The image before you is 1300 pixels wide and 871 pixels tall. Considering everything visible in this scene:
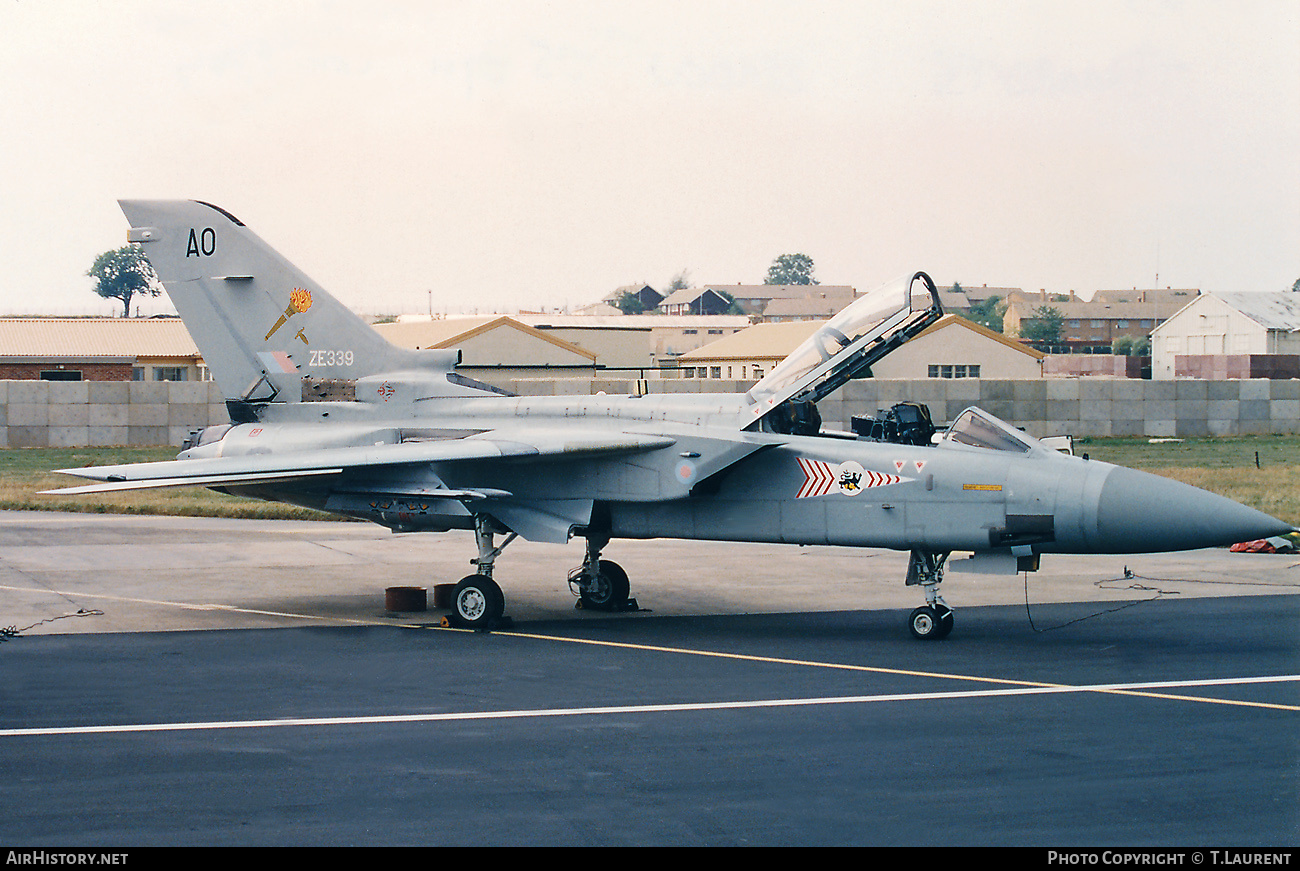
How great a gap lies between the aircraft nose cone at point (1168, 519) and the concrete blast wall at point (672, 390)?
2092 centimetres

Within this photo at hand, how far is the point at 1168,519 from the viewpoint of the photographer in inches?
496

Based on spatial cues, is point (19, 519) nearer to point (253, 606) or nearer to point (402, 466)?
point (253, 606)

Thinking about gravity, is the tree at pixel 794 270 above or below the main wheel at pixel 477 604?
above

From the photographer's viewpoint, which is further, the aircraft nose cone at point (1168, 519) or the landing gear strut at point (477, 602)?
the landing gear strut at point (477, 602)

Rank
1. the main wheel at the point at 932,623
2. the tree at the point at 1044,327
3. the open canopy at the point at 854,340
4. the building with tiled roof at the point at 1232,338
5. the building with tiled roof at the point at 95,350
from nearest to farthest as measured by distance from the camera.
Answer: the main wheel at the point at 932,623
the open canopy at the point at 854,340
the building with tiled roof at the point at 1232,338
the building with tiled roof at the point at 95,350
the tree at the point at 1044,327

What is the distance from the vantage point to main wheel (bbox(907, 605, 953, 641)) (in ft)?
45.0

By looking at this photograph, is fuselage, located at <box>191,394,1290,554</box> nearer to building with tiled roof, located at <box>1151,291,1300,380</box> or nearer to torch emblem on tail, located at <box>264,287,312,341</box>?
torch emblem on tail, located at <box>264,287,312,341</box>

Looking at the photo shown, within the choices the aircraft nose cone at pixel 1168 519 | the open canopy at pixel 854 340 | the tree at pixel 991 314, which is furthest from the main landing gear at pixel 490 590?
the tree at pixel 991 314

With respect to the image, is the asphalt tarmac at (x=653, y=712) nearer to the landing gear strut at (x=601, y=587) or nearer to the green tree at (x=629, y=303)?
the landing gear strut at (x=601, y=587)

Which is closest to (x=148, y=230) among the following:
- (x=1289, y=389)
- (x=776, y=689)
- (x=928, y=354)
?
(x=776, y=689)

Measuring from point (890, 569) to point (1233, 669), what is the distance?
7.22 metres

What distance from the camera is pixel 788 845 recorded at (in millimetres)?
7281

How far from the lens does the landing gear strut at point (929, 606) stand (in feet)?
45.0

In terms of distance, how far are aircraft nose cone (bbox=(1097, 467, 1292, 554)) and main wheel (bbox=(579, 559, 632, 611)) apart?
18.5 feet
